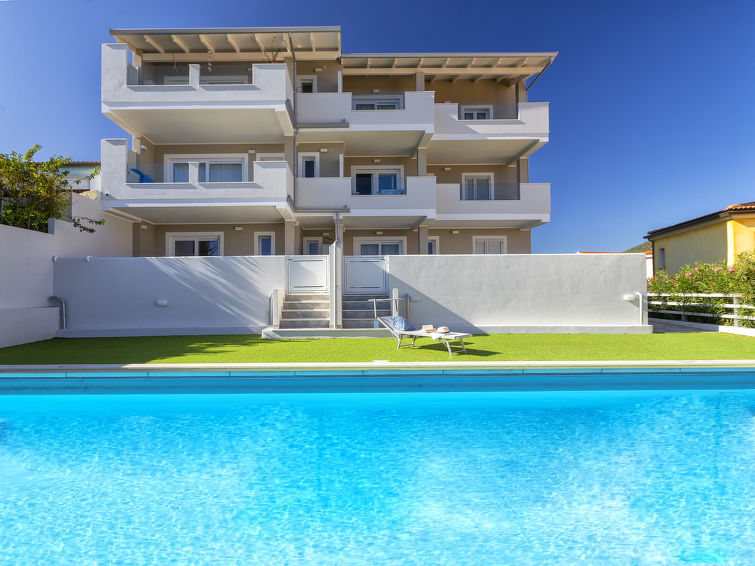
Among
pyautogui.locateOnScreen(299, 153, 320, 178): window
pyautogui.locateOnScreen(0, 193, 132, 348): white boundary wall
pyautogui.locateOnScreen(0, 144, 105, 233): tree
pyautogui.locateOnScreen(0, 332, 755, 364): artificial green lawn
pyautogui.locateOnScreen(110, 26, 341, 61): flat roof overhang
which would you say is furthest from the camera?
pyautogui.locateOnScreen(299, 153, 320, 178): window

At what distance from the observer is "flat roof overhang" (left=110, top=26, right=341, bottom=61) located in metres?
16.7

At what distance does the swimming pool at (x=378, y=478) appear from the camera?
3.61 metres

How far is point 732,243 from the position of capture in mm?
22297

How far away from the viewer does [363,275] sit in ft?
48.4

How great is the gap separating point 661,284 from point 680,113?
22.8m

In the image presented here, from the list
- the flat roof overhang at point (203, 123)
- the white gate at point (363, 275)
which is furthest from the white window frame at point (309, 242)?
the white gate at point (363, 275)

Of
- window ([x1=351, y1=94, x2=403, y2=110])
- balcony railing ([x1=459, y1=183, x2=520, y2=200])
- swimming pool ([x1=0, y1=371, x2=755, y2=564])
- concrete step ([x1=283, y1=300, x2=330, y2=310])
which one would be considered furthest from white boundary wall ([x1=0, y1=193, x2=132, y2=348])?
balcony railing ([x1=459, y1=183, x2=520, y2=200])

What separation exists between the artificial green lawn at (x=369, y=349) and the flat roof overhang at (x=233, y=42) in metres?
11.3

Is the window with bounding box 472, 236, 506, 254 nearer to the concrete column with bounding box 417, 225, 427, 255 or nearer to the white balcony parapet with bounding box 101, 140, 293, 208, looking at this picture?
the concrete column with bounding box 417, 225, 427, 255

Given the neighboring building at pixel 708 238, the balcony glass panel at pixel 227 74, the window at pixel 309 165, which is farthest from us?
the neighboring building at pixel 708 238

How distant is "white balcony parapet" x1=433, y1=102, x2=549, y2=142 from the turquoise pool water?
13.7 metres

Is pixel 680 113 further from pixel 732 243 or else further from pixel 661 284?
pixel 661 284

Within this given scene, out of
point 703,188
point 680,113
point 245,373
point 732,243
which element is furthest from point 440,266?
point 703,188

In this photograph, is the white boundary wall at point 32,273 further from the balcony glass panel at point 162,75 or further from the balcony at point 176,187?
the balcony glass panel at point 162,75
